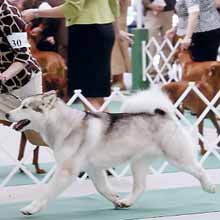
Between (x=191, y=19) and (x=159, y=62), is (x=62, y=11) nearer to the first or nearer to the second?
(x=191, y=19)

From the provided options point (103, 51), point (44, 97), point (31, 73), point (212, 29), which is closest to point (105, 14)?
point (103, 51)

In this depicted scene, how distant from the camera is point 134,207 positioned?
13.9ft

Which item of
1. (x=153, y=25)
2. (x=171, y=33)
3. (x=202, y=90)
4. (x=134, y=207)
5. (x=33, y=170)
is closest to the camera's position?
(x=134, y=207)

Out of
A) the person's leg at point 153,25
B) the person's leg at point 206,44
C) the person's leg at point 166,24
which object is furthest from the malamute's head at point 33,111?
the person's leg at point 153,25

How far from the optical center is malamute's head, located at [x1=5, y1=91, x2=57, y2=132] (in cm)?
388

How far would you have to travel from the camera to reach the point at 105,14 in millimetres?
4906

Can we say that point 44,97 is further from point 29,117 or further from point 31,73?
point 31,73

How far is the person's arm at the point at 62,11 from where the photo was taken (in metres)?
4.57

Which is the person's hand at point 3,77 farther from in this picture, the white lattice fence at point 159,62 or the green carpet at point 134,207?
the white lattice fence at point 159,62

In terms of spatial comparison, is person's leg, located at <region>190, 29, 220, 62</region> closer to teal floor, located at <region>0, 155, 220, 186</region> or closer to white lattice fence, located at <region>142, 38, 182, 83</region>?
teal floor, located at <region>0, 155, 220, 186</region>

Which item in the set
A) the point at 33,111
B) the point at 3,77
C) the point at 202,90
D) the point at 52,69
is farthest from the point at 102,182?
the point at 52,69

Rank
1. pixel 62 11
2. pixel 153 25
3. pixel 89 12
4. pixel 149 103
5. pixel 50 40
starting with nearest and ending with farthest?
pixel 149 103 → pixel 62 11 → pixel 89 12 → pixel 50 40 → pixel 153 25

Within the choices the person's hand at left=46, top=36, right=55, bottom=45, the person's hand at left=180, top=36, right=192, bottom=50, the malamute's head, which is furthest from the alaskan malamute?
the person's hand at left=46, top=36, right=55, bottom=45

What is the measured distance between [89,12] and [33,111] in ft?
3.81
